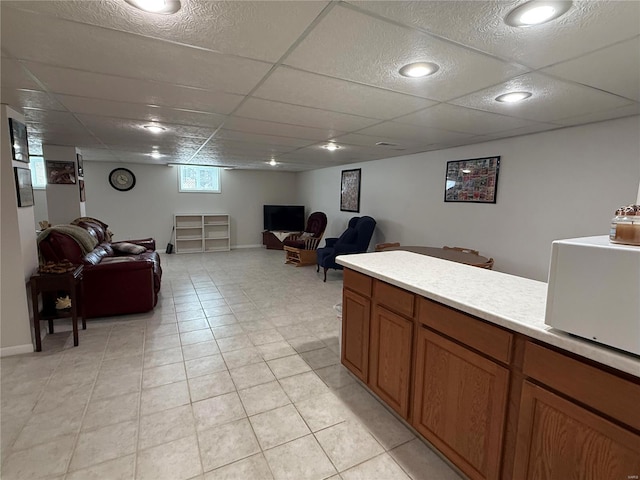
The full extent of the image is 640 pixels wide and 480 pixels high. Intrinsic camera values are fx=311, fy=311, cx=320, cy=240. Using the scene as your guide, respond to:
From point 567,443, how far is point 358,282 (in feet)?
4.46

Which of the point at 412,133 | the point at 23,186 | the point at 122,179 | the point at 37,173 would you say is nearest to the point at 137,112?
the point at 23,186

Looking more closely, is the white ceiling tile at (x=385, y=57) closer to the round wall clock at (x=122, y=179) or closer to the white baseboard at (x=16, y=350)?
the white baseboard at (x=16, y=350)

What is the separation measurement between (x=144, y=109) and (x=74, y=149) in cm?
297

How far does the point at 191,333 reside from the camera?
322 cm

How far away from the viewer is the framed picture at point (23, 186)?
2.63 meters

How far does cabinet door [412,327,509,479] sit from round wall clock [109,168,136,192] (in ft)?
25.2

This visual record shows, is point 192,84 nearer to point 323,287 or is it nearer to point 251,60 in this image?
point 251,60

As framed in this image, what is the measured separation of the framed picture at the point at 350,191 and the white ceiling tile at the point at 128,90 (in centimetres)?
408

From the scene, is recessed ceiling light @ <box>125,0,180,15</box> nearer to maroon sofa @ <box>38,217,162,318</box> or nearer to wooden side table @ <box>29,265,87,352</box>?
wooden side table @ <box>29,265,87,352</box>

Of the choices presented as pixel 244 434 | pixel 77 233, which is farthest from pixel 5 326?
pixel 244 434

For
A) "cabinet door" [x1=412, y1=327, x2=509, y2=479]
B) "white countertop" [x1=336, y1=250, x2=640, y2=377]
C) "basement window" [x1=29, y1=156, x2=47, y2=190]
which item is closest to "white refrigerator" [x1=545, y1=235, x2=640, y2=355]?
"white countertop" [x1=336, y1=250, x2=640, y2=377]

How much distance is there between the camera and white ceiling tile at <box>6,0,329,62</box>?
3.87 feet

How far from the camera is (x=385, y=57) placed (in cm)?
158

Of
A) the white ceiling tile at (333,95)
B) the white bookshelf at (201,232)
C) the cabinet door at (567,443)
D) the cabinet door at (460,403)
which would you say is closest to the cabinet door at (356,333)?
the cabinet door at (460,403)
